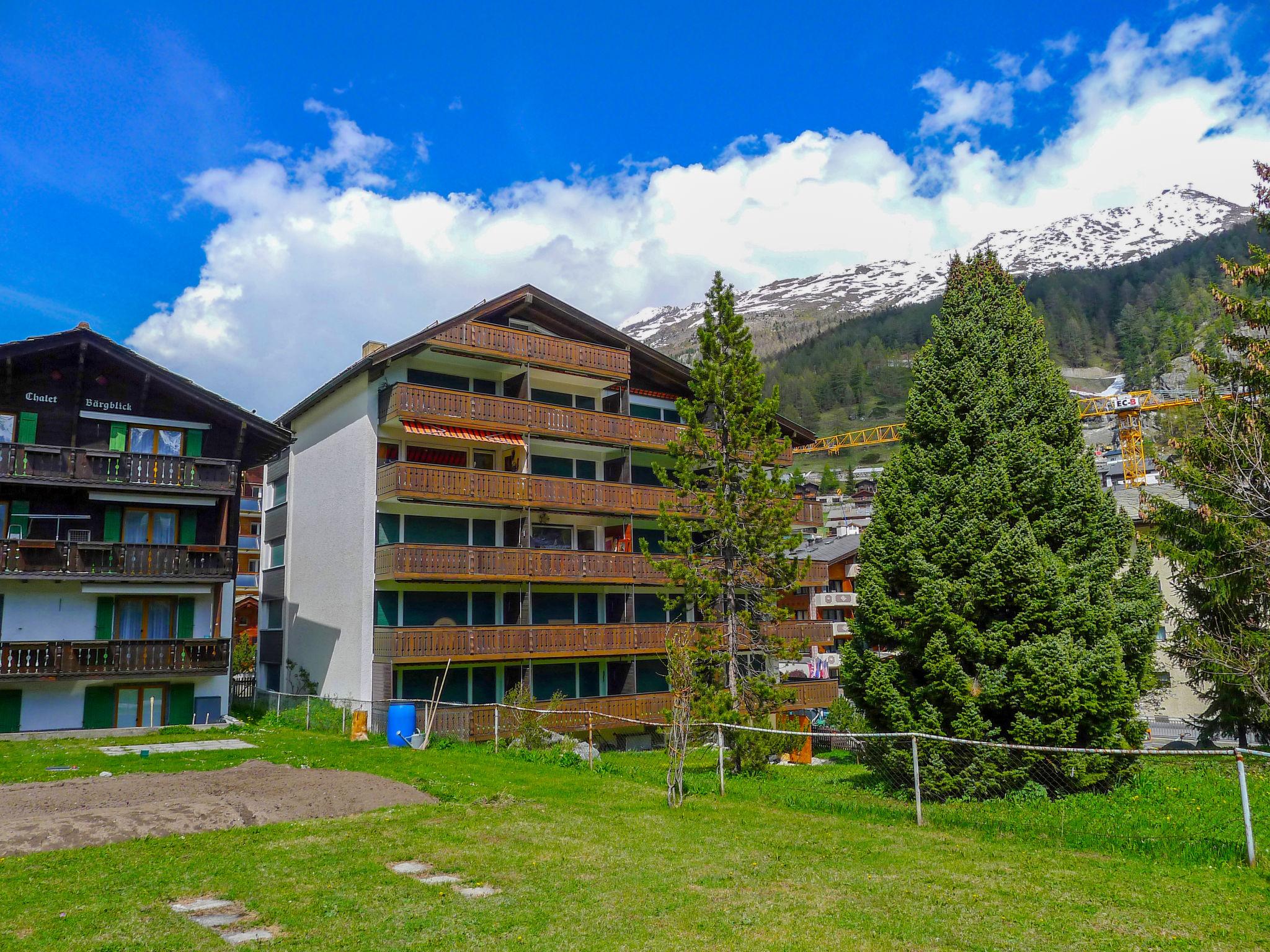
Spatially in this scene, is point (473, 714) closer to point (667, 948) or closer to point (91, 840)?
point (91, 840)

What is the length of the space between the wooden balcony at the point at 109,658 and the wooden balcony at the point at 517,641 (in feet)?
15.7

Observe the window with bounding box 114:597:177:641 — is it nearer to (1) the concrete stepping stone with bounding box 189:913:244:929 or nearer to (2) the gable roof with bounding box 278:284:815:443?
(2) the gable roof with bounding box 278:284:815:443

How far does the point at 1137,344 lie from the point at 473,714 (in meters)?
187

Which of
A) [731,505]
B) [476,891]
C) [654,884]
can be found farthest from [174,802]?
[731,505]

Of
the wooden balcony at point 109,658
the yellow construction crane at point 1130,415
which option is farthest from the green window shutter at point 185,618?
the yellow construction crane at point 1130,415

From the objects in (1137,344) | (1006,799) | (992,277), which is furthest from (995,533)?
(1137,344)

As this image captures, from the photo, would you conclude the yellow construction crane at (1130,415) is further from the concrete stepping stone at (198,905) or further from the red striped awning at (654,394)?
the concrete stepping stone at (198,905)

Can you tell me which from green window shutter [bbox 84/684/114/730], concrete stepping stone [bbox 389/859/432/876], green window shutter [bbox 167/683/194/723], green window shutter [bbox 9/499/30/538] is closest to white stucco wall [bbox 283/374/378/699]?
green window shutter [bbox 167/683/194/723]

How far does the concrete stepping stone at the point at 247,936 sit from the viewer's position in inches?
345

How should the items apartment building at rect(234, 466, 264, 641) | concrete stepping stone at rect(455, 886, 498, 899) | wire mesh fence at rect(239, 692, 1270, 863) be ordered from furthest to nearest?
1. apartment building at rect(234, 466, 264, 641)
2. wire mesh fence at rect(239, 692, 1270, 863)
3. concrete stepping stone at rect(455, 886, 498, 899)

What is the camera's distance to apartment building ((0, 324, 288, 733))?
26188 millimetres

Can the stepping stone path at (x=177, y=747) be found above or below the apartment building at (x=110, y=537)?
below

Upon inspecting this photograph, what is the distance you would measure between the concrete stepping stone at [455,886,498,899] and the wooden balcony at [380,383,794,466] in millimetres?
19082

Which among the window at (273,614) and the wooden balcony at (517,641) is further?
the window at (273,614)
